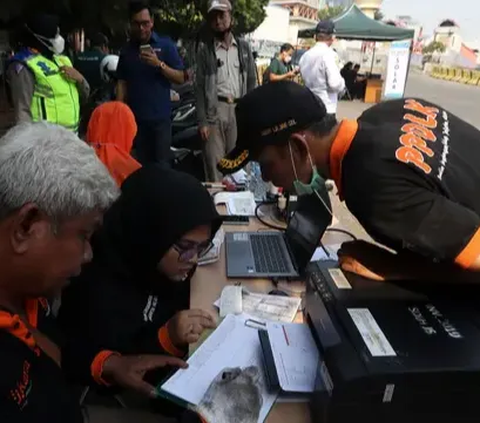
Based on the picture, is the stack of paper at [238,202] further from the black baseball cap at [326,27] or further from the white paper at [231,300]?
the black baseball cap at [326,27]

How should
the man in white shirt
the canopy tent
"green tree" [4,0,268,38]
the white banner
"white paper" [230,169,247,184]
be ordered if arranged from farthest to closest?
the canopy tent < the white banner < "green tree" [4,0,268,38] < the man in white shirt < "white paper" [230,169,247,184]

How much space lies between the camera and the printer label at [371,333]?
901 millimetres

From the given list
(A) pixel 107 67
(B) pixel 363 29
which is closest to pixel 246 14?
(B) pixel 363 29

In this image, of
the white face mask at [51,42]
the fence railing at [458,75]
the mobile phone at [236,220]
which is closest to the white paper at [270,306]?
the mobile phone at [236,220]

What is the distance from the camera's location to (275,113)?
53.1 inches

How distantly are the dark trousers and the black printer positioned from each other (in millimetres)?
3015

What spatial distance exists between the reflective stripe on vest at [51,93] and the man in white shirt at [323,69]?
261 centimetres

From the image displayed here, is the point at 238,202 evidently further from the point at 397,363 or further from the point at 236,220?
the point at 397,363

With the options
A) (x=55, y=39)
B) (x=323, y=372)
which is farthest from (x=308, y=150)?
→ (x=55, y=39)

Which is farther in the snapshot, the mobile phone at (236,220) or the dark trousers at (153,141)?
the dark trousers at (153,141)

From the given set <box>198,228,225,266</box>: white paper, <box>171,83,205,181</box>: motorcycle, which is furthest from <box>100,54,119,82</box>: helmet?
<box>198,228,225,266</box>: white paper

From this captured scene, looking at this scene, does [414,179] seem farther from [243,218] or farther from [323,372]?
[243,218]

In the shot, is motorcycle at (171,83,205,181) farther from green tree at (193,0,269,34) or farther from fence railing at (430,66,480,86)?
fence railing at (430,66,480,86)

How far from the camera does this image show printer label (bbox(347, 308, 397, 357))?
901mm
